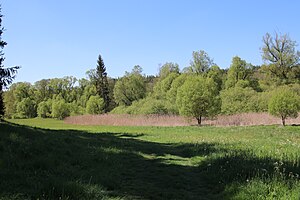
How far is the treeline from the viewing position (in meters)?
35.1

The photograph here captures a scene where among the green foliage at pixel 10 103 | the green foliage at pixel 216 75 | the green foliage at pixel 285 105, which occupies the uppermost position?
the green foliage at pixel 216 75

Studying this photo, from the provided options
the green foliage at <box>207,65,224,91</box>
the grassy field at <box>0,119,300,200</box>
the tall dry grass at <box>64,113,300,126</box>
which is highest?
the green foliage at <box>207,65,224,91</box>

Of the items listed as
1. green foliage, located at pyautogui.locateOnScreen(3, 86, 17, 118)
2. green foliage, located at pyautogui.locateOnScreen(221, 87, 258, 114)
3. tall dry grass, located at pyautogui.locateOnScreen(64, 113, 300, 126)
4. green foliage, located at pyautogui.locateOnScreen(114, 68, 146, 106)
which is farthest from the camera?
green foliage, located at pyautogui.locateOnScreen(3, 86, 17, 118)

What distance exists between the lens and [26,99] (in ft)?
297

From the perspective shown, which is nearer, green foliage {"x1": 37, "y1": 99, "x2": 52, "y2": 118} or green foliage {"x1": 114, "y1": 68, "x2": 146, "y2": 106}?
green foliage {"x1": 114, "y1": 68, "x2": 146, "y2": 106}

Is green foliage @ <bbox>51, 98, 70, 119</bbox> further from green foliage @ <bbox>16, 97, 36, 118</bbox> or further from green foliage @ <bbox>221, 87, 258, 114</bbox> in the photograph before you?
green foliage @ <bbox>221, 87, 258, 114</bbox>

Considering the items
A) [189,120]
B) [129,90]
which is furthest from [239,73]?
[189,120]

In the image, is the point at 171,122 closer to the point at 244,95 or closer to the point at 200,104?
the point at 200,104

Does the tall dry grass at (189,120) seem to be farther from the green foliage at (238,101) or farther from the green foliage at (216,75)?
the green foliage at (216,75)

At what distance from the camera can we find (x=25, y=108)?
293 ft

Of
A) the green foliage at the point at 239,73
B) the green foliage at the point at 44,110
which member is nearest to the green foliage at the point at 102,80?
the green foliage at the point at 44,110

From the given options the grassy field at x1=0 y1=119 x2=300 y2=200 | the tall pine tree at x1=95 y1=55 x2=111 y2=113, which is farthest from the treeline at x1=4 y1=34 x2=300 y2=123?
the grassy field at x1=0 y1=119 x2=300 y2=200

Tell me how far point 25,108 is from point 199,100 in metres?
70.6

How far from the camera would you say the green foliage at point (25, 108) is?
292 ft
